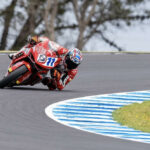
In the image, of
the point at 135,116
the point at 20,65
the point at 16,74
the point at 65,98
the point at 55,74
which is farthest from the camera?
the point at 55,74

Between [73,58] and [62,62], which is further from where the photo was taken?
[62,62]

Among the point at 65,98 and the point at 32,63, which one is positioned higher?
the point at 32,63

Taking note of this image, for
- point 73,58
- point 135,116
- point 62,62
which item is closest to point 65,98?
point 73,58

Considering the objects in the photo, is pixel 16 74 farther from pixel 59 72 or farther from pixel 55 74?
Answer: pixel 59 72

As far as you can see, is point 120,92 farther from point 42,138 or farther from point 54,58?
point 42,138

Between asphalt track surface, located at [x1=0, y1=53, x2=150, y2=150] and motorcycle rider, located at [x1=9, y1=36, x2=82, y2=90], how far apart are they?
28 centimetres

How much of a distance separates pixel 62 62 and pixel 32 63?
673 millimetres

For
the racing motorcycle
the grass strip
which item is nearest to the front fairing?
the racing motorcycle

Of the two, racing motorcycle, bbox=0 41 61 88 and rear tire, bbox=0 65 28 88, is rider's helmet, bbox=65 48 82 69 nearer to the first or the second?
racing motorcycle, bbox=0 41 61 88

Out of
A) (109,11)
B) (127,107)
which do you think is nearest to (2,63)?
(127,107)

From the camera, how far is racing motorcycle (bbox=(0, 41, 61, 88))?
1328cm

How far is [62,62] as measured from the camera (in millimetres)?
13742

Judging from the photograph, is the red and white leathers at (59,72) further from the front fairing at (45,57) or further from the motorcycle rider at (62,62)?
the front fairing at (45,57)

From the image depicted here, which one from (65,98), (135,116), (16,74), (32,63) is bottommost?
(65,98)
